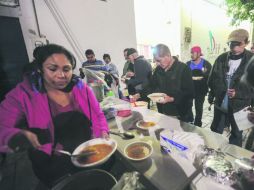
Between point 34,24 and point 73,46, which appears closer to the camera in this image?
point 34,24

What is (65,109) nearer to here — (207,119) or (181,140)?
A: (181,140)

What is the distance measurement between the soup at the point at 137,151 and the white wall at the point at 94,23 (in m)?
3.75

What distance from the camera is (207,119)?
12.8ft

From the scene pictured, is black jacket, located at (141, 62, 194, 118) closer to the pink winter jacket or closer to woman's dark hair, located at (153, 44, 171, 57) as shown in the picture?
woman's dark hair, located at (153, 44, 171, 57)

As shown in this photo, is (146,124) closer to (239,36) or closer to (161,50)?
(161,50)

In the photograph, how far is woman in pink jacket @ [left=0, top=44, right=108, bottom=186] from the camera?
116 centimetres

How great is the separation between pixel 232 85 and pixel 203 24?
8.49 meters

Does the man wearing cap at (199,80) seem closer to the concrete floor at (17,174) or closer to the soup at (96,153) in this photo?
the concrete floor at (17,174)

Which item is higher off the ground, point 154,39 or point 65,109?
point 154,39

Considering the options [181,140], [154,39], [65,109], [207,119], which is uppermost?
[154,39]

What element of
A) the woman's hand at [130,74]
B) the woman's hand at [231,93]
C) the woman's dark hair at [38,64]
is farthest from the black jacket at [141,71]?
the woman's dark hair at [38,64]

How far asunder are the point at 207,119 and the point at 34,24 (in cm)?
467

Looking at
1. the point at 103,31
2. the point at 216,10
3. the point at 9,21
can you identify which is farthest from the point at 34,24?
the point at 216,10

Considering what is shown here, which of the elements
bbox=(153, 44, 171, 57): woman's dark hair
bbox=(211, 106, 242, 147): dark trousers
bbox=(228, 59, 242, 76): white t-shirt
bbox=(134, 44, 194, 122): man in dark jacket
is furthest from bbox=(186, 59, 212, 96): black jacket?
bbox=(153, 44, 171, 57): woman's dark hair
